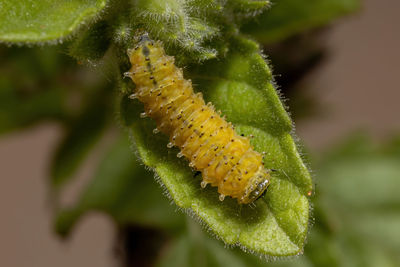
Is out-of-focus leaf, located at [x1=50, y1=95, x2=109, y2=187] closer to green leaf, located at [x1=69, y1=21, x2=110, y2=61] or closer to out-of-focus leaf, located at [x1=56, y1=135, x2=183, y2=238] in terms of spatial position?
out-of-focus leaf, located at [x1=56, y1=135, x2=183, y2=238]

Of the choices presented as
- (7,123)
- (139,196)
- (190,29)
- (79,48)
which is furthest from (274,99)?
(7,123)

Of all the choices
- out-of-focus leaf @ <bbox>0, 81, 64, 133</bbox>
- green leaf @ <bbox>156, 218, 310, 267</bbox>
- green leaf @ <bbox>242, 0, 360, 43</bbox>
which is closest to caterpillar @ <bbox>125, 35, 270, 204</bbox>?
green leaf @ <bbox>242, 0, 360, 43</bbox>

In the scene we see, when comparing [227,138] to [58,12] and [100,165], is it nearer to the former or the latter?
[58,12]

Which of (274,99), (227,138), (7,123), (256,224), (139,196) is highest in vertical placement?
(274,99)

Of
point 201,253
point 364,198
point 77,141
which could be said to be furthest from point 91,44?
point 364,198

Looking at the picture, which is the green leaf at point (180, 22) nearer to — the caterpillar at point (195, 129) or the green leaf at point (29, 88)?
the caterpillar at point (195, 129)

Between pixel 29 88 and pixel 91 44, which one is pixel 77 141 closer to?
pixel 29 88
